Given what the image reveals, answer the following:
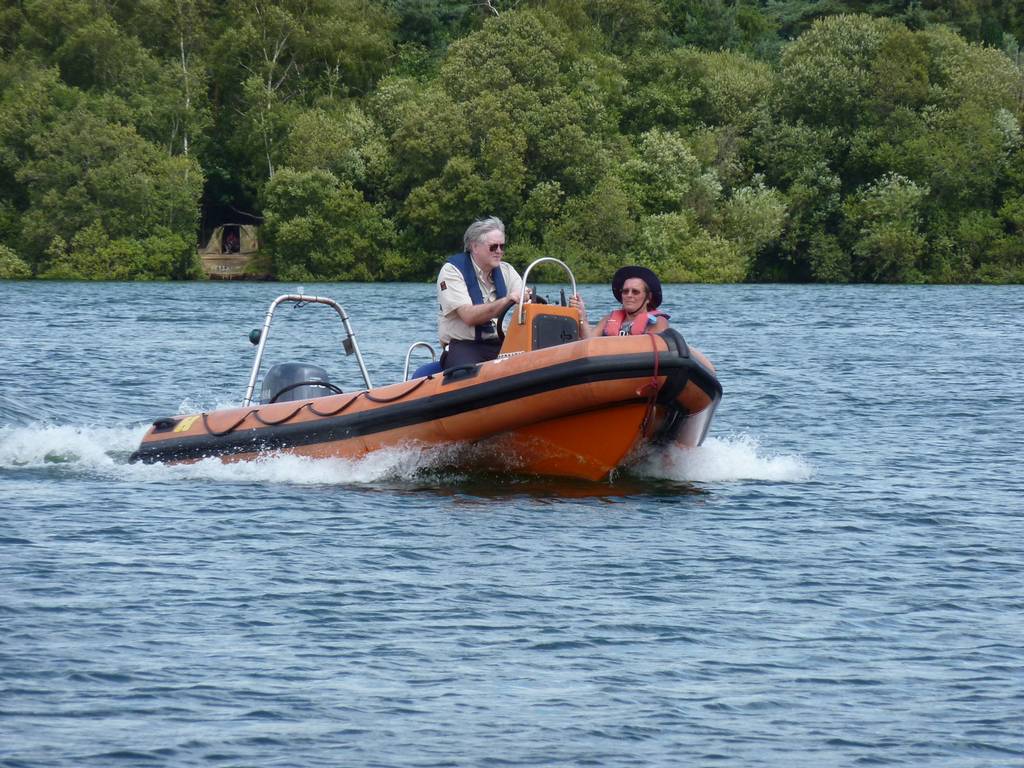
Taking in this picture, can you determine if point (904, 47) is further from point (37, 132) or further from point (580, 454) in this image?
point (580, 454)

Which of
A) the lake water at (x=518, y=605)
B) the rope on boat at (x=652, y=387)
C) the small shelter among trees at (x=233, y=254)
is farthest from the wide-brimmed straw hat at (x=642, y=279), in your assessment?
the small shelter among trees at (x=233, y=254)

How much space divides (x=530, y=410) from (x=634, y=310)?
914 millimetres

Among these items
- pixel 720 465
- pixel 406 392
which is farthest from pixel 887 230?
pixel 406 392

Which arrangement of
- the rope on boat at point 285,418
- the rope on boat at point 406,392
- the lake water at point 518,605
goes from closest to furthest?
the lake water at point 518,605 < the rope on boat at point 406,392 < the rope on boat at point 285,418

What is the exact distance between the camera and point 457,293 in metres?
11.0

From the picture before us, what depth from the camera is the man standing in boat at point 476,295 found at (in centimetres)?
1094

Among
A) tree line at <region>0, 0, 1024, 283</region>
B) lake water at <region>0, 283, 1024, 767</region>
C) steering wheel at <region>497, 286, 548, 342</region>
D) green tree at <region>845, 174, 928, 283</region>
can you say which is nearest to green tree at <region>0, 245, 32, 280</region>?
tree line at <region>0, 0, 1024, 283</region>

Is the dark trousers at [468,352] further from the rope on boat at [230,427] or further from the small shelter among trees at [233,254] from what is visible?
the small shelter among trees at [233,254]

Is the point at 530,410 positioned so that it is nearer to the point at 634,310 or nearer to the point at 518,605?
the point at 634,310

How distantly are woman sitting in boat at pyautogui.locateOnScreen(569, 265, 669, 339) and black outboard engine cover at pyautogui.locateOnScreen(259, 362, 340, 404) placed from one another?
2.01 meters

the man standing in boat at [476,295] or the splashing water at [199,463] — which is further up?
the man standing in boat at [476,295]

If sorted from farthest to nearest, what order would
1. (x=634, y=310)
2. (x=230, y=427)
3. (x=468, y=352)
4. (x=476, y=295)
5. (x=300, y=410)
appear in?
1. (x=230, y=427)
2. (x=300, y=410)
3. (x=468, y=352)
4. (x=476, y=295)
5. (x=634, y=310)

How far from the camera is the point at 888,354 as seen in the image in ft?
79.4

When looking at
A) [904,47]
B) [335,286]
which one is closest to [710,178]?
[904,47]
